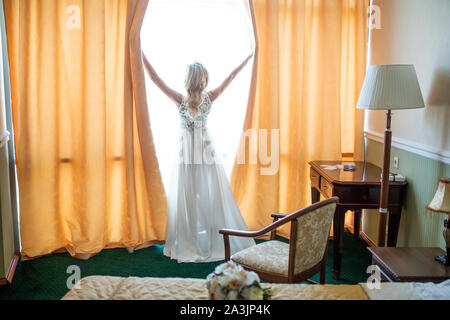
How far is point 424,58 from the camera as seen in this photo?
286cm

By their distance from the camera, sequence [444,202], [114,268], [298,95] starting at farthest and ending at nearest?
[298,95] < [114,268] < [444,202]

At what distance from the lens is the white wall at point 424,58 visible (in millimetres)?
2629

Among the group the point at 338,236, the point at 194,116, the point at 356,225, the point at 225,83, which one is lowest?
the point at 356,225

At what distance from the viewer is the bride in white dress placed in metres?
3.52

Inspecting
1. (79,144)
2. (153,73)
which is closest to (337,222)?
(153,73)

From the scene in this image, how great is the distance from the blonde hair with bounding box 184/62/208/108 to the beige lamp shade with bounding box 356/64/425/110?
1365 mm

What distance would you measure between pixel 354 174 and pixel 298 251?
1197 millimetres

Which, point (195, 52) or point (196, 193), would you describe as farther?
point (195, 52)

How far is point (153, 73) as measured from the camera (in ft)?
11.8

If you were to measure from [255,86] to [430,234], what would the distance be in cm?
193

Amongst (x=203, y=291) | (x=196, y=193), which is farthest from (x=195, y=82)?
(x=203, y=291)
